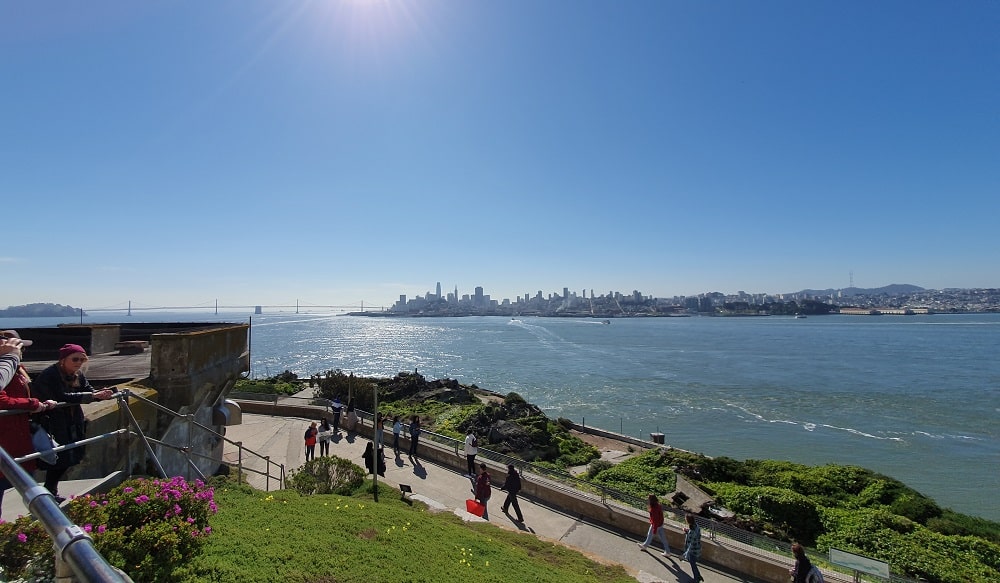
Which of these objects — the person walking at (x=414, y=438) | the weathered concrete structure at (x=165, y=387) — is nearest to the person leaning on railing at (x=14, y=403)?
the weathered concrete structure at (x=165, y=387)

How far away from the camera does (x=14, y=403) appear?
3584 mm

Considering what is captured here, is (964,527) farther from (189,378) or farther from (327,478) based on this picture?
(189,378)

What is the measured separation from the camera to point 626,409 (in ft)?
137

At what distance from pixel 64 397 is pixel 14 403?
0.59m

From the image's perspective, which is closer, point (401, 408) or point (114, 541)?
point (114, 541)

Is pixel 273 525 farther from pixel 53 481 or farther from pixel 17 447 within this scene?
pixel 17 447

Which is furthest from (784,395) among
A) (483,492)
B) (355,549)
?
(355,549)

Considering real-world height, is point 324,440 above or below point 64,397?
below

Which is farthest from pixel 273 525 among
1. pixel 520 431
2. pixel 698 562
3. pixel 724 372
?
pixel 724 372

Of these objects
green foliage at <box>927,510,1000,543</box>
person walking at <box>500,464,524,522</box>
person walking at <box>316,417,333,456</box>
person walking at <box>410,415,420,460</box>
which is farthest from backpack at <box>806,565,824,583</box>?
person walking at <box>316,417,333,456</box>

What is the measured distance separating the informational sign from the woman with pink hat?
1068 centimetres

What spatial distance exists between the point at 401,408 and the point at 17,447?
26064 millimetres

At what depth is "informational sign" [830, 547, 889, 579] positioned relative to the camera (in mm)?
7925

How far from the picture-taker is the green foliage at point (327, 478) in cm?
948
